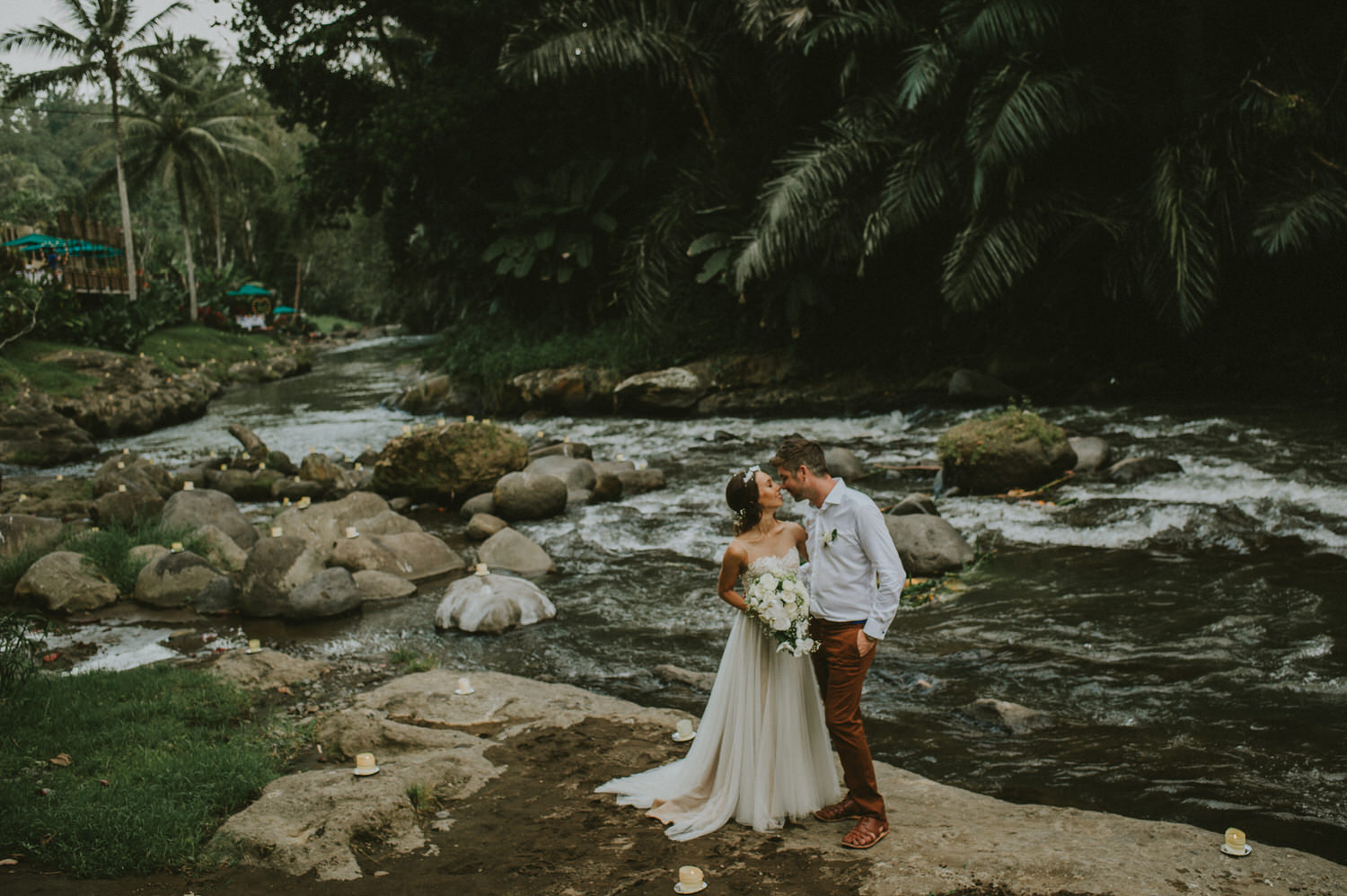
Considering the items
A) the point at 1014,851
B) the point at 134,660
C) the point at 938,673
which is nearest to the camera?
the point at 1014,851

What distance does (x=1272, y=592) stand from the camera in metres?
7.11

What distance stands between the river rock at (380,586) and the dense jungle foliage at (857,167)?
1007 centimetres

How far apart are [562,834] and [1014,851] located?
1852mm

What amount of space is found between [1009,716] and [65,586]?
802 centimetres

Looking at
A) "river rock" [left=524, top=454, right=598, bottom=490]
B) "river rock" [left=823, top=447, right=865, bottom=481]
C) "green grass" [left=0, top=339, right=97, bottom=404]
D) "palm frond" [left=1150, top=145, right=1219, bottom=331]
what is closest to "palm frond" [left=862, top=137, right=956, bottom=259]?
"palm frond" [left=1150, top=145, right=1219, bottom=331]

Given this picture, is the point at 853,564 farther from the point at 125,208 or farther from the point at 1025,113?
the point at 125,208

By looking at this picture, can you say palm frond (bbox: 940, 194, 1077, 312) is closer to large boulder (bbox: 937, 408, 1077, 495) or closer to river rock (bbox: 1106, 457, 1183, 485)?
large boulder (bbox: 937, 408, 1077, 495)

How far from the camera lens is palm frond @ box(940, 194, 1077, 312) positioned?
14.5m

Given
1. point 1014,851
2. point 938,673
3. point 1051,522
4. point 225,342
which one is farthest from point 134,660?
point 225,342

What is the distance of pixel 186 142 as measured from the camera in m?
38.6

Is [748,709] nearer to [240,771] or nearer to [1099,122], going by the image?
[240,771]

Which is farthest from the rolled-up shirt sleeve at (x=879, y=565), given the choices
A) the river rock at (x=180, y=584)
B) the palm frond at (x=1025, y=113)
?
the palm frond at (x=1025, y=113)

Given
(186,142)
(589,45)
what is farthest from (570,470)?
(186,142)

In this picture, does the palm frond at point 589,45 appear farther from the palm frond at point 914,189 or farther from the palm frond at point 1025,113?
the palm frond at point 1025,113
